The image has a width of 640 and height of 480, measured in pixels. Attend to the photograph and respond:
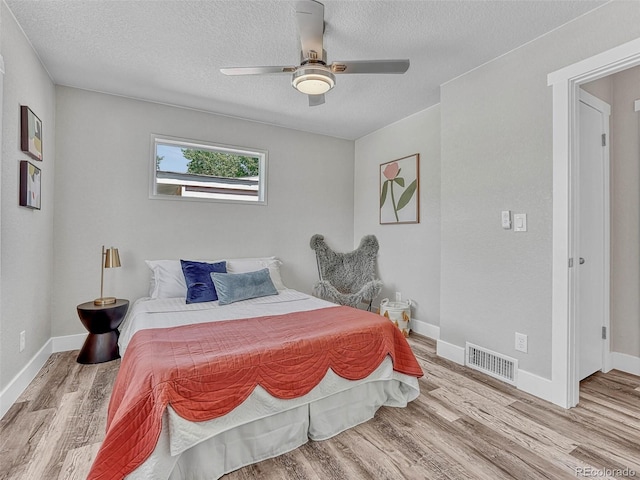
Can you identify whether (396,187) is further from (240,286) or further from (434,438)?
(434,438)

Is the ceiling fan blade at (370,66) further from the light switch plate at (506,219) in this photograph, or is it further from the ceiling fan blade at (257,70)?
the light switch plate at (506,219)

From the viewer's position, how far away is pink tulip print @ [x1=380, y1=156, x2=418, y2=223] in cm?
396

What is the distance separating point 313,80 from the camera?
2.07 m

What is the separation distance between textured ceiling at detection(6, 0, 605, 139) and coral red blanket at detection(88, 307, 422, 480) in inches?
80.7

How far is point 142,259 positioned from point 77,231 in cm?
64

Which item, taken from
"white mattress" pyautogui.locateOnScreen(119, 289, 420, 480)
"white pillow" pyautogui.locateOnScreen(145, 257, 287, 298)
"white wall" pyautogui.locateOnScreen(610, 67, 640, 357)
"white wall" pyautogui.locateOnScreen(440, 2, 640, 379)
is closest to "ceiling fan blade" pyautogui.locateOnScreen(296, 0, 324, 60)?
"white wall" pyautogui.locateOnScreen(440, 2, 640, 379)

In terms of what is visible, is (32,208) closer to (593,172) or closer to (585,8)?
(585,8)

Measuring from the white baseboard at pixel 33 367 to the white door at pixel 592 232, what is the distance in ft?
13.1

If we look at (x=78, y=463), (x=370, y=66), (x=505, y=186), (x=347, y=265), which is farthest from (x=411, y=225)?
(x=78, y=463)

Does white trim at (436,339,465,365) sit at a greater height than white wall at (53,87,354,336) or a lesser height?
lesser

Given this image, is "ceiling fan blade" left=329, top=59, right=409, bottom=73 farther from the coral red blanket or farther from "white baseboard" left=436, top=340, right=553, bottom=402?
"white baseboard" left=436, top=340, right=553, bottom=402

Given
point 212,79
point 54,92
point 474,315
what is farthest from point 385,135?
point 54,92

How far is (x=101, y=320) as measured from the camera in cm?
287

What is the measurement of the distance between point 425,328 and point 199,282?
8.29 feet
